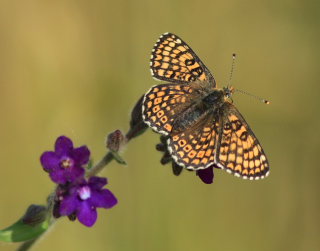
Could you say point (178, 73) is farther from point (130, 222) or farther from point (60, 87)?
point (60, 87)

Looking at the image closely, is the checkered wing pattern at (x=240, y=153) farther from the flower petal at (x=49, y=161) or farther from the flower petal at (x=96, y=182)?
the flower petal at (x=49, y=161)

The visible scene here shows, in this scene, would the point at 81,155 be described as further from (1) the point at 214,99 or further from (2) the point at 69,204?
(1) the point at 214,99

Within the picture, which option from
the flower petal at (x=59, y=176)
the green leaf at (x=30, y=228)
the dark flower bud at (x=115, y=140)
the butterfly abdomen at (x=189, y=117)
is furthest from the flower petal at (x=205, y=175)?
the green leaf at (x=30, y=228)

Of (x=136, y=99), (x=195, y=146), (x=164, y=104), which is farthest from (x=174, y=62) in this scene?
(x=136, y=99)

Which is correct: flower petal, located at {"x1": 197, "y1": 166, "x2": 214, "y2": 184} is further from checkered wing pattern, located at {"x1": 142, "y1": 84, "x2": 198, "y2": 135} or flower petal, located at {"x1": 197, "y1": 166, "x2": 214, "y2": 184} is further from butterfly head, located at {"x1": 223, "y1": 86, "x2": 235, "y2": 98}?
butterfly head, located at {"x1": 223, "y1": 86, "x2": 235, "y2": 98}

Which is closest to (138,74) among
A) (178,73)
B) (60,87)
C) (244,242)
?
(60,87)
